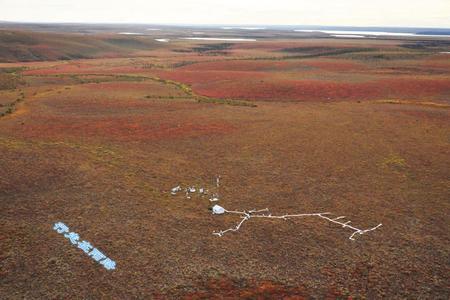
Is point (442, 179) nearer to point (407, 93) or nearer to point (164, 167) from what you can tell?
point (164, 167)

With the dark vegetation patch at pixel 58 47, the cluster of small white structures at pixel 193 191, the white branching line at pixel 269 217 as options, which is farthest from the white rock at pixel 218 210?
the dark vegetation patch at pixel 58 47

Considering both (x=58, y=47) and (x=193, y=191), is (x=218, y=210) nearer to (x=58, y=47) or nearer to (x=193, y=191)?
(x=193, y=191)

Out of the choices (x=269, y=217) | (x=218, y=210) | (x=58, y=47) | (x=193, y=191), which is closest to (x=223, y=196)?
(x=193, y=191)

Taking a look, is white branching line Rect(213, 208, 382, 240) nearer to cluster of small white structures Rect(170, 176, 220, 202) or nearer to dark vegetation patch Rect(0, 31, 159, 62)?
cluster of small white structures Rect(170, 176, 220, 202)

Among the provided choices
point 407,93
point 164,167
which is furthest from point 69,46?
point 164,167

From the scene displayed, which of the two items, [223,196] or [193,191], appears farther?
[193,191]

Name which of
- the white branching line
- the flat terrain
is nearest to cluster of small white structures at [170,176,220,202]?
the flat terrain

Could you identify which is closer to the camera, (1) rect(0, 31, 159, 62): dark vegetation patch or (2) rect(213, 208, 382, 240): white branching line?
(2) rect(213, 208, 382, 240): white branching line

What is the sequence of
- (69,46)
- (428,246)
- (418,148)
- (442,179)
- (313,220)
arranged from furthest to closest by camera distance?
1. (69,46)
2. (418,148)
3. (442,179)
4. (313,220)
5. (428,246)
